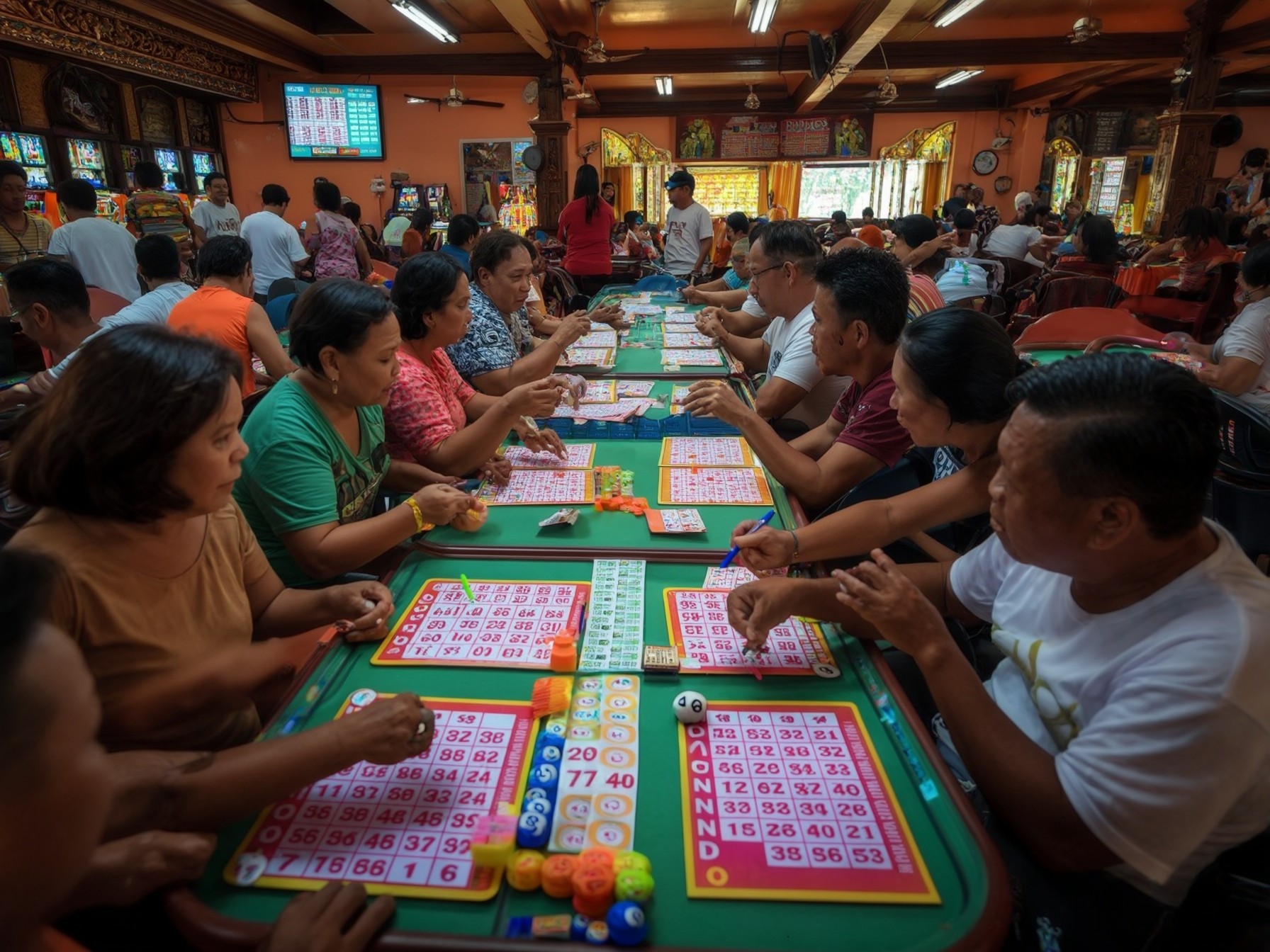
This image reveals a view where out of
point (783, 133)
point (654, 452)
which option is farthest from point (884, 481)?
point (783, 133)

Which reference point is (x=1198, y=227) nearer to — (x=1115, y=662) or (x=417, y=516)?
(x=1115, y=662)

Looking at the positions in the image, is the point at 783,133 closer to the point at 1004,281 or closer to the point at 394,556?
the point at 1004,281

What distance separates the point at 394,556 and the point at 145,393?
80cm

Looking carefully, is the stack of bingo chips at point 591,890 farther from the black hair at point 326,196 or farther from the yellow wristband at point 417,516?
the black hair at point 326,196

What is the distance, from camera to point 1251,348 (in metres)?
3.21

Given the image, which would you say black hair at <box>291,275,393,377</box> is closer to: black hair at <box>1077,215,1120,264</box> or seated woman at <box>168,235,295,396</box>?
seated woman at <box>168,235,295,396</box>

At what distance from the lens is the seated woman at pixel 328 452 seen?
165 cm

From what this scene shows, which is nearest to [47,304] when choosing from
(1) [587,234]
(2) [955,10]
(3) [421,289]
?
(3) [421,289]

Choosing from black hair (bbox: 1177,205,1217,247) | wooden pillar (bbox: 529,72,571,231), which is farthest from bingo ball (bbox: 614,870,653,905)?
wooden pillar (bbox: 529,72,571,231)

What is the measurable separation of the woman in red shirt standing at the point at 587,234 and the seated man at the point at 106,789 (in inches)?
239

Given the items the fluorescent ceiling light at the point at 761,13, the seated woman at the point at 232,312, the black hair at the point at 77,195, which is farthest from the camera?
the fluorescent ceiling light at the point at 761,13

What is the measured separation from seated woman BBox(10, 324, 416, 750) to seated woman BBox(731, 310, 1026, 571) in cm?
99

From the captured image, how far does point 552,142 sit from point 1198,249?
263 inches

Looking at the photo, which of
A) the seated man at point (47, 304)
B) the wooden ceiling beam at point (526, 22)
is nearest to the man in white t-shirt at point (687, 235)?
the wooden ceiling beam at point (526, 22)
